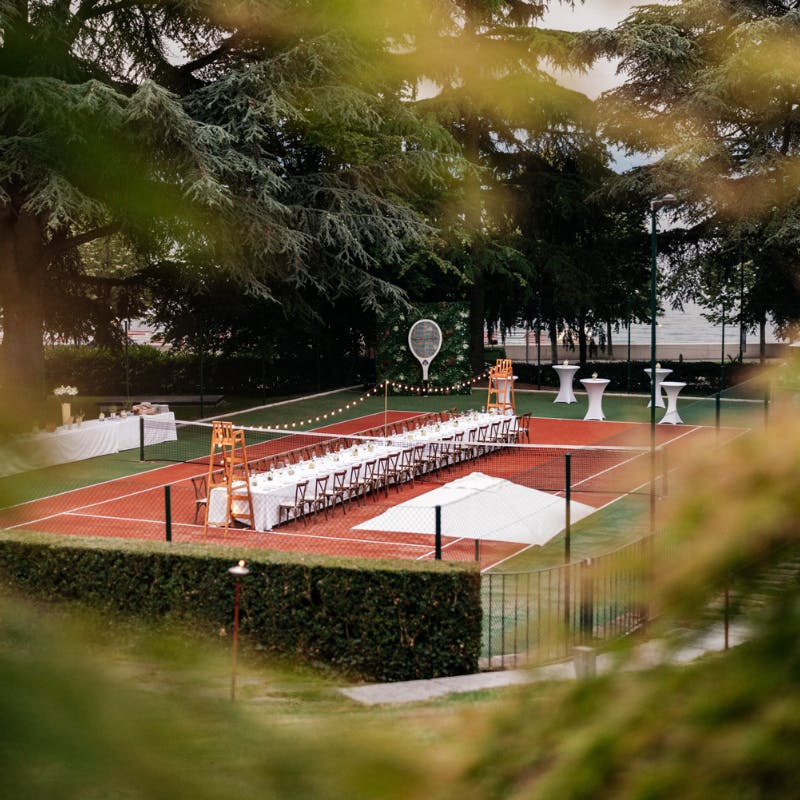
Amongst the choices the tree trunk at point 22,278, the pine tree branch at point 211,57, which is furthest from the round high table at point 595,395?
the tree trunk at point 22,278

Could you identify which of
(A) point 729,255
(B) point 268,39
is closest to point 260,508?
(B) point 268,39

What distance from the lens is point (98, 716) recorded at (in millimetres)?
311

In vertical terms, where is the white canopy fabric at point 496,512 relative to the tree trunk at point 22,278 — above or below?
below

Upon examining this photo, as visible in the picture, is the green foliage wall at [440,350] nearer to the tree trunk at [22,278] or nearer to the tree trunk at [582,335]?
the tree trunk at [582,335]

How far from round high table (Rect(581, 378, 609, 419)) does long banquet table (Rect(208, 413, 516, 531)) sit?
948cm

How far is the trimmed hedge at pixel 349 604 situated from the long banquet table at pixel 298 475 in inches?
192

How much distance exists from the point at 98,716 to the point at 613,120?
36008mm

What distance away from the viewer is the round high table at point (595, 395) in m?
29.8

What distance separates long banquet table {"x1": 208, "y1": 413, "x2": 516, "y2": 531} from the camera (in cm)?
1653

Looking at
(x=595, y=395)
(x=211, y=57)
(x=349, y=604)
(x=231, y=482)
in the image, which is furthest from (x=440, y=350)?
(x=349, y=604)

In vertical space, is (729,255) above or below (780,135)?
below

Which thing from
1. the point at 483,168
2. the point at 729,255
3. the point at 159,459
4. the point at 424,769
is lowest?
the point at 159,459

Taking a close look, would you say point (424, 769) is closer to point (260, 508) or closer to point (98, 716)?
point (98, 716)

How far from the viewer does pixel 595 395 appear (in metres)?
30.2
